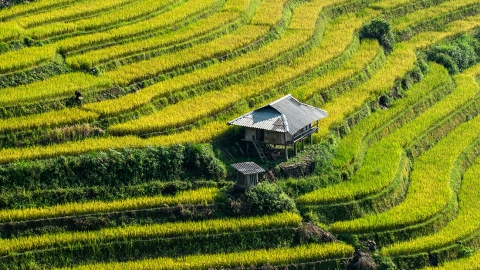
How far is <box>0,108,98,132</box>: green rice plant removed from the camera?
3669cm

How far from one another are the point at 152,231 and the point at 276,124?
22.0 ft

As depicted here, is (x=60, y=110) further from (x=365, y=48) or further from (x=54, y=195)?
(x=365, y=48)

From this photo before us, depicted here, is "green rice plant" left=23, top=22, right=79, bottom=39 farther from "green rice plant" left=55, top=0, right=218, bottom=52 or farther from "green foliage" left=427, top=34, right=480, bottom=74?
"green foliage" left=427, top=34, right=480, bottom=74

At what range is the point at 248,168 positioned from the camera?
3588cm

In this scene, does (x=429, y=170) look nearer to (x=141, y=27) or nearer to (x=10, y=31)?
(x=141, y=27)

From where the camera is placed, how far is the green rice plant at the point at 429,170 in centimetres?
3638

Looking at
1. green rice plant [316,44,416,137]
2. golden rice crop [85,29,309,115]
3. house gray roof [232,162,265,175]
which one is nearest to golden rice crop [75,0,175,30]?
golden rice crop [85,29,309,115]

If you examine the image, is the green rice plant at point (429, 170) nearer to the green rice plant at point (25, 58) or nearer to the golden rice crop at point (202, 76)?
the golden rice crop at point (202, 76)

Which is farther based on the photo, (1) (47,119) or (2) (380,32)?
(2) (380,32)

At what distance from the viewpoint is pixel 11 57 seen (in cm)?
4078

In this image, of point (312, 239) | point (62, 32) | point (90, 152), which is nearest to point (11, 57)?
point (62, 32)

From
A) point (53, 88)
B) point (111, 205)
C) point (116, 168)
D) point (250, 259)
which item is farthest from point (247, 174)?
point (53, 88)

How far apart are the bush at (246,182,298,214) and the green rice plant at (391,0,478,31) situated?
19.3 m

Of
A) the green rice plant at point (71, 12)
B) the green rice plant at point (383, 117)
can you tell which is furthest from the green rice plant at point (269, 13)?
the green rice plant at point (383, 117)
